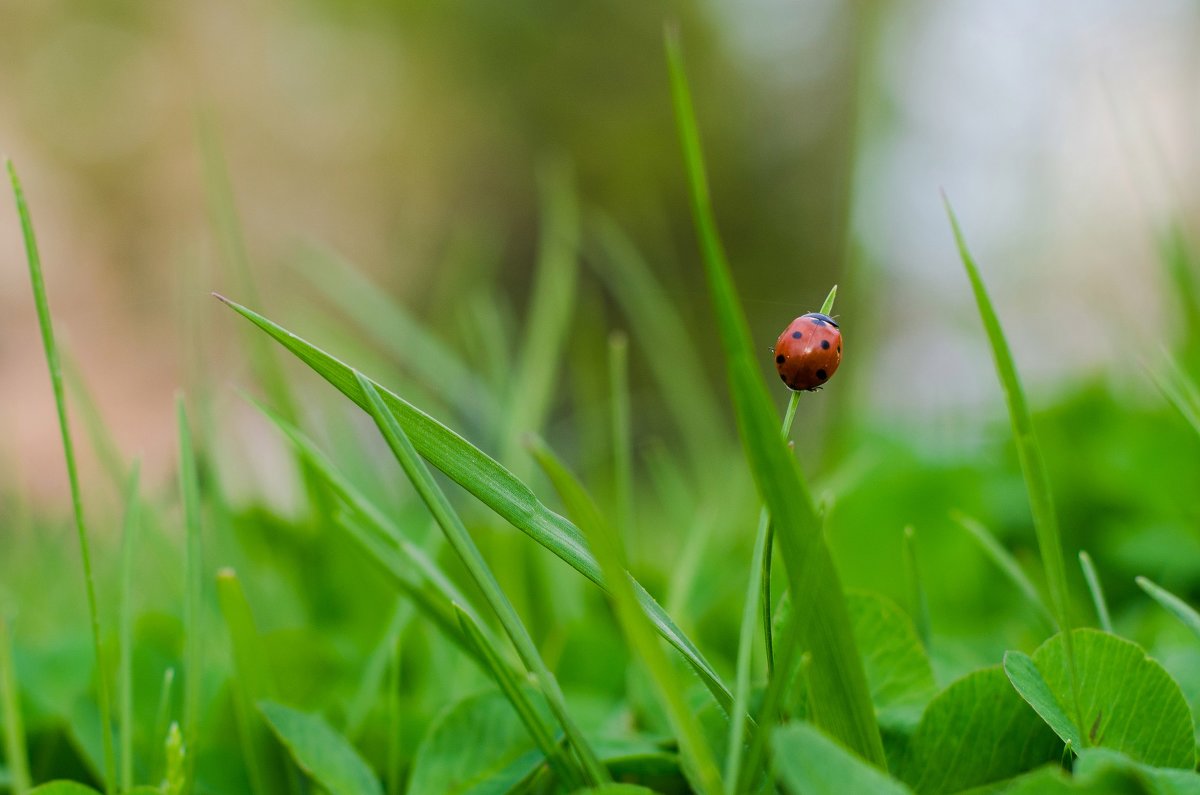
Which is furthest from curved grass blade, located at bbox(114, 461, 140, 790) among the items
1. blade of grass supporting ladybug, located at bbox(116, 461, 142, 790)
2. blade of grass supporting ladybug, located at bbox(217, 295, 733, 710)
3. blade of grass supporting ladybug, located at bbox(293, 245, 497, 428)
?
blade of grass supporting ladybug, located at bbox(293, 245, 497, 428)

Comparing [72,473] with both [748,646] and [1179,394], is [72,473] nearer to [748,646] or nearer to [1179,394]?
[748,646]

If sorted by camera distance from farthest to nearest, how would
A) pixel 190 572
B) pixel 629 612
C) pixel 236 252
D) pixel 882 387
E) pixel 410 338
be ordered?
pixel 882 387 < pixel 410 338 < pixel 236 252 < pixel 190 572 < pixel 629 612

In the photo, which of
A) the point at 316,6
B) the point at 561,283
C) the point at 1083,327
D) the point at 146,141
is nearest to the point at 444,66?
the point at 316,6


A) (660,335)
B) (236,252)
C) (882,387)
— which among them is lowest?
(882,387)

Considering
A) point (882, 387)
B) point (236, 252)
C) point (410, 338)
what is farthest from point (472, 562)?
point (882, 387)

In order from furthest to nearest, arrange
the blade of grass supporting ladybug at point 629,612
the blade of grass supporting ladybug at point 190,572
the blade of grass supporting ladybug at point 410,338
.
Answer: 1. the blade of grass supporting ladybug at point 410,338
2. the blade of grass supporting ladybug at point 190,572
3. the blade of grass supporting ladybug at point 629,612

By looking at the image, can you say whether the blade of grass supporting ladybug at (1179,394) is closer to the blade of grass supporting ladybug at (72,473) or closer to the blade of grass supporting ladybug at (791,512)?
the blade of grass supporting ladybug at (791,512)

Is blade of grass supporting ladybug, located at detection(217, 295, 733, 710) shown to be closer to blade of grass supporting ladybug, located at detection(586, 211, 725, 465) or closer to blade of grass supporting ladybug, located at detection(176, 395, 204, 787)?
blade of grass supporting ladybug, located at detection(176, 395, 204, 787)

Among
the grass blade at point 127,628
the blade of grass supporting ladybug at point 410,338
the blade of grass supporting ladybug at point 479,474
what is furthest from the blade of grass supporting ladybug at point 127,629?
the blade of grass supporting ladybug at point 410,338
